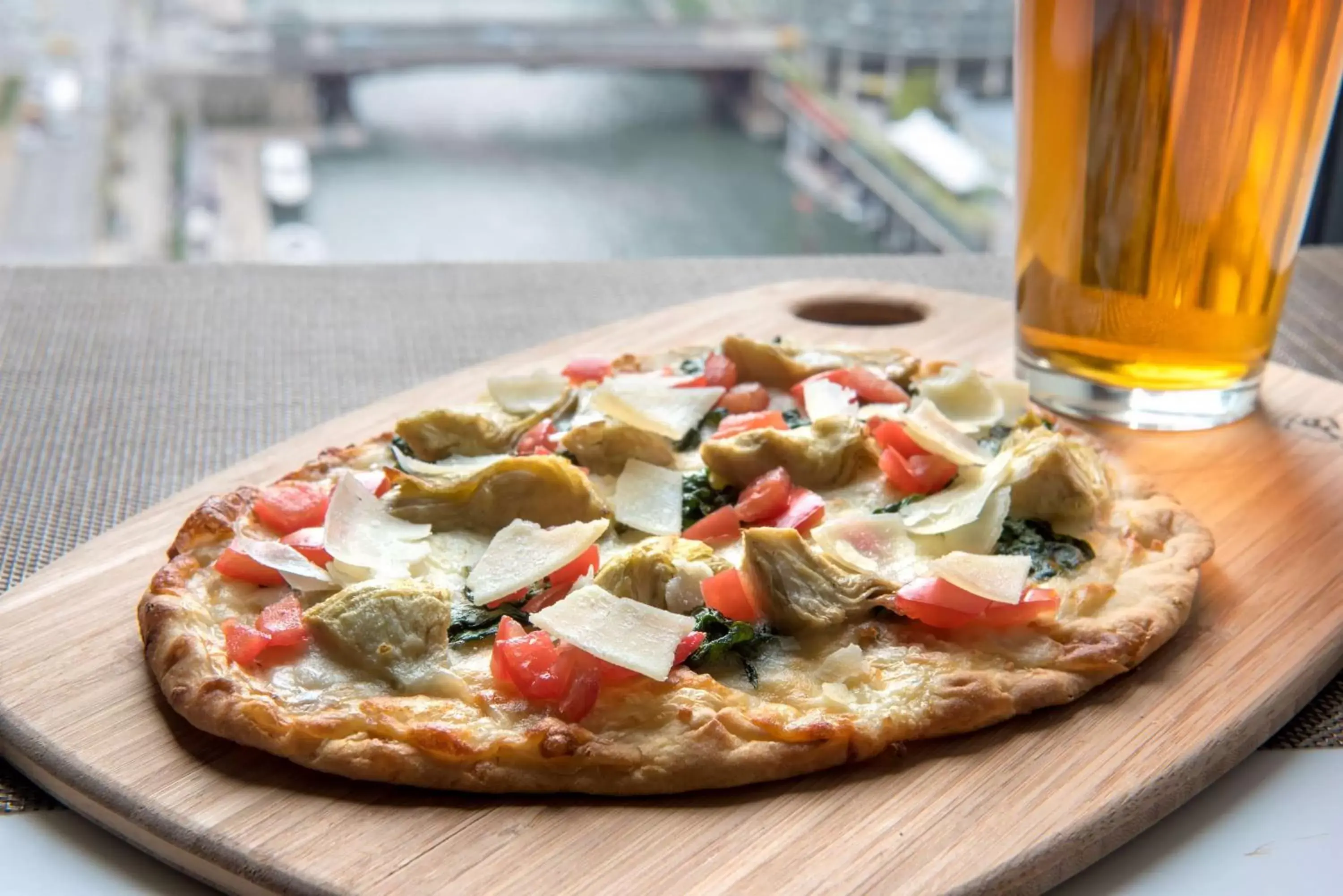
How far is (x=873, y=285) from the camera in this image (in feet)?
13.6

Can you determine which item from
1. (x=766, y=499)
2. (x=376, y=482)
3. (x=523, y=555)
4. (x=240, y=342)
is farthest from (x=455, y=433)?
(x=240, y=342)

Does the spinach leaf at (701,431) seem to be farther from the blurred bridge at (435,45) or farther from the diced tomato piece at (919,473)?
the blurred bridge at (435,45)

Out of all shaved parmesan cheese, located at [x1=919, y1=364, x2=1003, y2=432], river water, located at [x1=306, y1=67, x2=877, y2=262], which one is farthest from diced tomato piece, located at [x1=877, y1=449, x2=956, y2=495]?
river water, located at [x1=306, y1=67, x2=877, y2=262]

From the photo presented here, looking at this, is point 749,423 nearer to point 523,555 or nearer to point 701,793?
point 523,555

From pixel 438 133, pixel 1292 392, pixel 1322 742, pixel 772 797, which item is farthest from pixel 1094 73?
pixel 438 133

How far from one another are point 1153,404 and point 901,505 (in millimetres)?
851

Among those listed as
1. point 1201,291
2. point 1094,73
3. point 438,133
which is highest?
point 1094,73

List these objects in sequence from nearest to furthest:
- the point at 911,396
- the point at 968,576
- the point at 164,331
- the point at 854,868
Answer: the point at 854,868 → the point at 968,576 → the point at 911,396 → the point at 164,331

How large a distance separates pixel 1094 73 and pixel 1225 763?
1531 mm

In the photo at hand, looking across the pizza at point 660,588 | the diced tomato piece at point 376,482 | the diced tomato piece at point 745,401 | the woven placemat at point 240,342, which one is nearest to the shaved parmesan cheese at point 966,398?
the pizza at point 660,588

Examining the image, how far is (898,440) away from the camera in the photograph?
291 centimetres

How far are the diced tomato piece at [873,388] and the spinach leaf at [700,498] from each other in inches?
21.0

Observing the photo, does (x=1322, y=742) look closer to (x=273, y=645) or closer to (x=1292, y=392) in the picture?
(x=1292, y=392)

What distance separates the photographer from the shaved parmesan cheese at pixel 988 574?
2316mm
